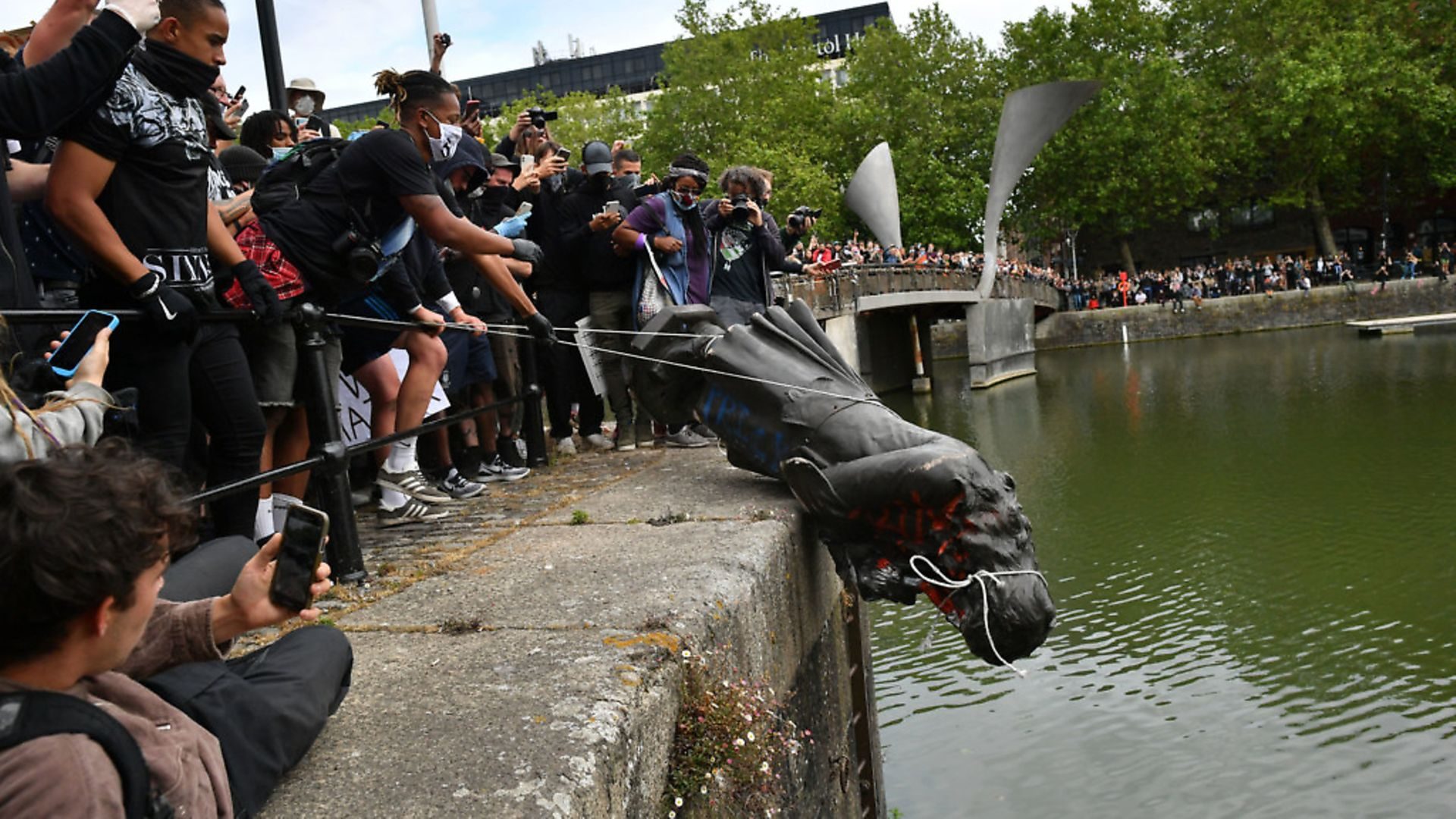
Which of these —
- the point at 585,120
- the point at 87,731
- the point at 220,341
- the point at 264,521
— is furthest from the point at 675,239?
the point at 585,120

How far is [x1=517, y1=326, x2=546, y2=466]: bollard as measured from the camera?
550cm

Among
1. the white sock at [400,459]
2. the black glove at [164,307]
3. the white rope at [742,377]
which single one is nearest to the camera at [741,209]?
the white rope at [742,377]

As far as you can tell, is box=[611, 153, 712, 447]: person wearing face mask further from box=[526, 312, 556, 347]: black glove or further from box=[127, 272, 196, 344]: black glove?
box=[127, 272, 196, 344]: black glove

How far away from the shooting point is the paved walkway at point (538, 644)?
73.4 inches

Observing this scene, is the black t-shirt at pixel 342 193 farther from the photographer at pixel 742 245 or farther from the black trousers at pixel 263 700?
the photographer at pixel 742 245

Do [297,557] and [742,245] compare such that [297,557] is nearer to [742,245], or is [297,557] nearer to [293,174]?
[293,174]

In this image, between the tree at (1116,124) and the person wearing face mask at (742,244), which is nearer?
Result: the person wearing face mask at (742,244)

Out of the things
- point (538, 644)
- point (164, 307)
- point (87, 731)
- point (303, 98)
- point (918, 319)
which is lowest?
point (538, 644)

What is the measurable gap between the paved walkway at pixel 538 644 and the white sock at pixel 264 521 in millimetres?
336

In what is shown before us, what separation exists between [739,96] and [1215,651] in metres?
33.6

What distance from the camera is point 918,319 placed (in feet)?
101

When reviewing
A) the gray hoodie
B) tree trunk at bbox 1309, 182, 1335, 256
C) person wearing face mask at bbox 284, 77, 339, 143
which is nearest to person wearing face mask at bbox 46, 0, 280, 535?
the gray hoodie

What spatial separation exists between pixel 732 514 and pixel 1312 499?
8.83 meters

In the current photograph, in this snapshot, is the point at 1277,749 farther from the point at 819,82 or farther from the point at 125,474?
the point at 819,82
